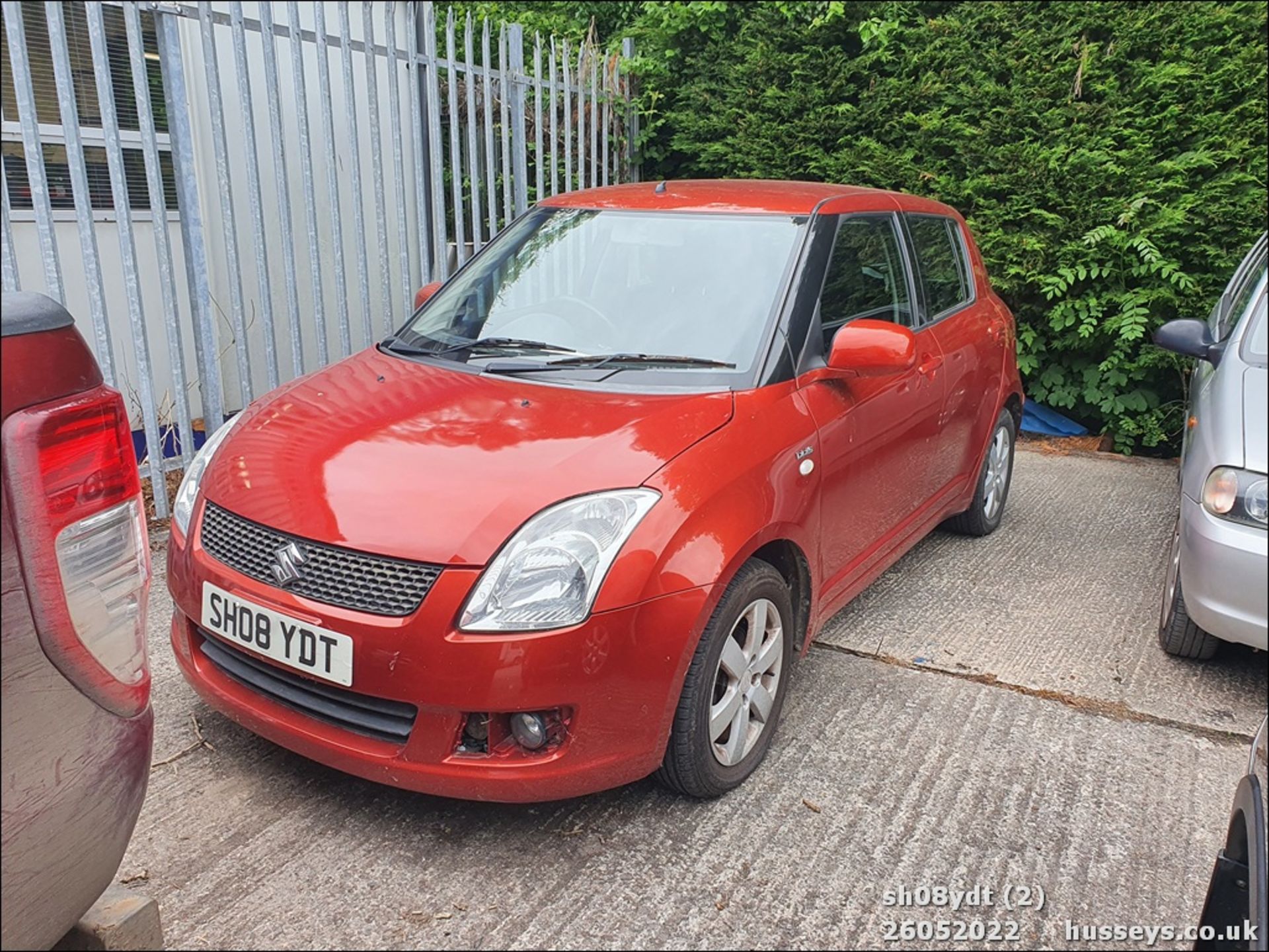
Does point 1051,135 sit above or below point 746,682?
above

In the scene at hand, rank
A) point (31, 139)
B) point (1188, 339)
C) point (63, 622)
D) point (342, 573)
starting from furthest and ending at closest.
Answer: point (31, 139) → point (1188, 339) → point (342, 573) → point (63, 622)

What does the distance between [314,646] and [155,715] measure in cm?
114

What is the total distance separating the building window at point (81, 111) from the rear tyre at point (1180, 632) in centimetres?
527

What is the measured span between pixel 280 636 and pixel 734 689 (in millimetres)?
1202

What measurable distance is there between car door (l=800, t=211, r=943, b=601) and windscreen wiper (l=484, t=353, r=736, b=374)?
1.14ft

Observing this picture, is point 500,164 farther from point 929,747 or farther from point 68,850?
point 68,850

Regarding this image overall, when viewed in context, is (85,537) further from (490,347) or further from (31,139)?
(31,139)

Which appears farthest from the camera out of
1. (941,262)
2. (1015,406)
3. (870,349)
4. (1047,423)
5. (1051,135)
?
(1047,423)

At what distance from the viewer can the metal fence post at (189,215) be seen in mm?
4559

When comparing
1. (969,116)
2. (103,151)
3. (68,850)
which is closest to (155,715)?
(68,850)

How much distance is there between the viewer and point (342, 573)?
236 centimetres

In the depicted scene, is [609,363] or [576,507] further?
[609,363]

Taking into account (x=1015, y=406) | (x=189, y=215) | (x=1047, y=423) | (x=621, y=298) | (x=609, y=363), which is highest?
(x=189, y=215)
